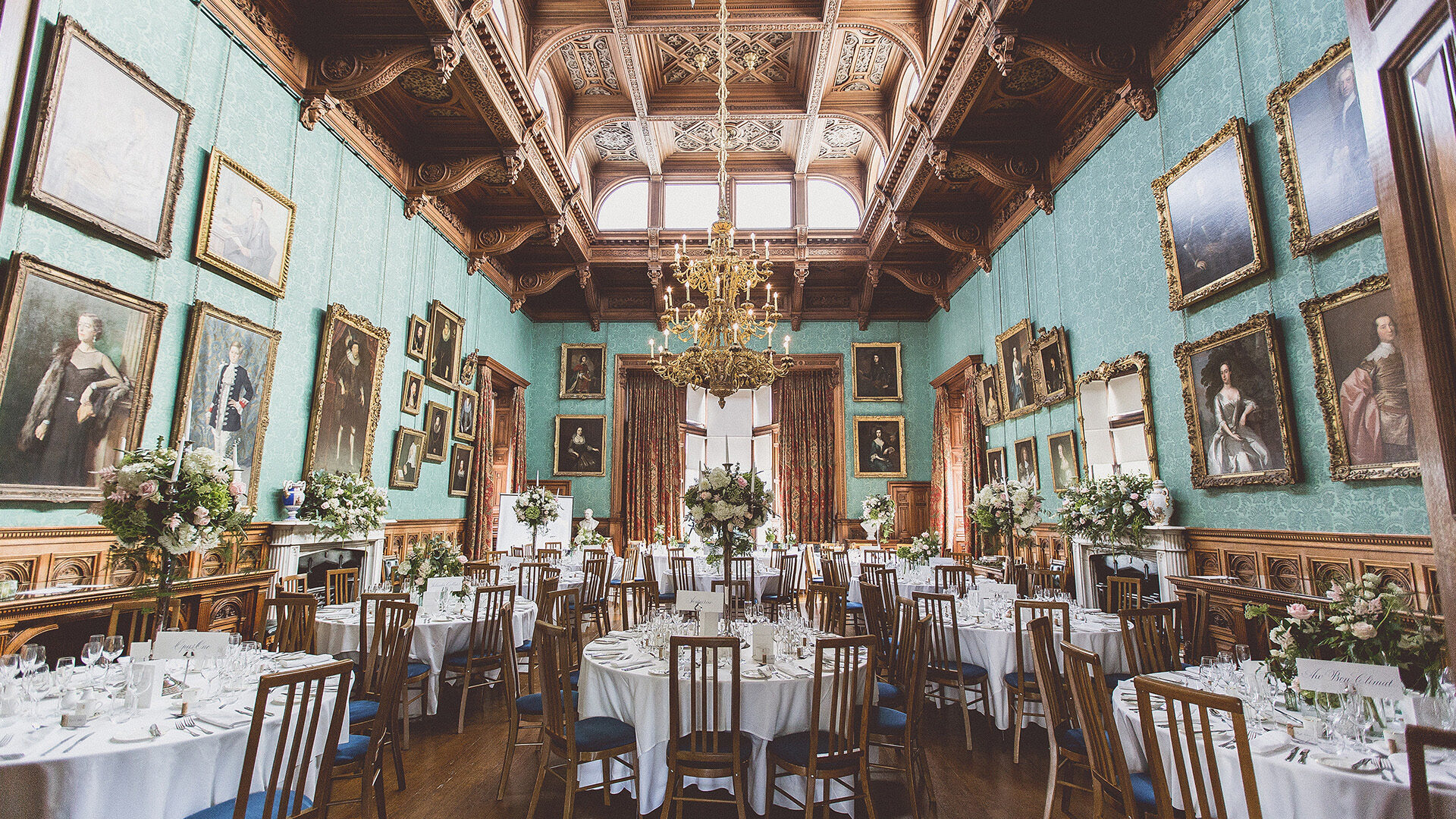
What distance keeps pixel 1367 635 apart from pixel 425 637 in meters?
5.34

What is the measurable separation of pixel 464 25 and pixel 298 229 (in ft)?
8.02

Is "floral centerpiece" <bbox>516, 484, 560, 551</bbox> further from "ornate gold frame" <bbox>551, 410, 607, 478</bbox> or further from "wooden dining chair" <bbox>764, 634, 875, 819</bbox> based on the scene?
"wooden dining chair" <bbox>764, 634, 875, 819</bbox>

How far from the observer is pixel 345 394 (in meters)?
6.75

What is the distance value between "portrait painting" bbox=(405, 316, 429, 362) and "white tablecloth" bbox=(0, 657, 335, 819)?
6085 millimetres

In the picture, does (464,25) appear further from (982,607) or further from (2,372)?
(982,607)

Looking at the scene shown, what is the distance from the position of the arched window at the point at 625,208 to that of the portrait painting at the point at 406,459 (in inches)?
224

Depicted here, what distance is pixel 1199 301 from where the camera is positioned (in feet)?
17.2

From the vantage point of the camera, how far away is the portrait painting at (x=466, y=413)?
957 centimetres

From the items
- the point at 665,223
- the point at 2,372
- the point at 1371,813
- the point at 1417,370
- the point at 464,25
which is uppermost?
the point at 665,223

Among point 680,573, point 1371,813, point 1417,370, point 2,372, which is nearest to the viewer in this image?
point 1417,370

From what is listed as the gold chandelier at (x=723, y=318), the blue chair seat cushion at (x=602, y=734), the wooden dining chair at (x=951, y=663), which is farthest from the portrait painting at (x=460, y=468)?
the wooden dining chair at (x=951, y=663)

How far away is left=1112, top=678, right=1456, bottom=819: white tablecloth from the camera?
2.01 meters

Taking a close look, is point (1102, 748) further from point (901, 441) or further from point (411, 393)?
point (901, 441)

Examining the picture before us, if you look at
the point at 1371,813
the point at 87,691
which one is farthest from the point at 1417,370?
the point at 87,691
